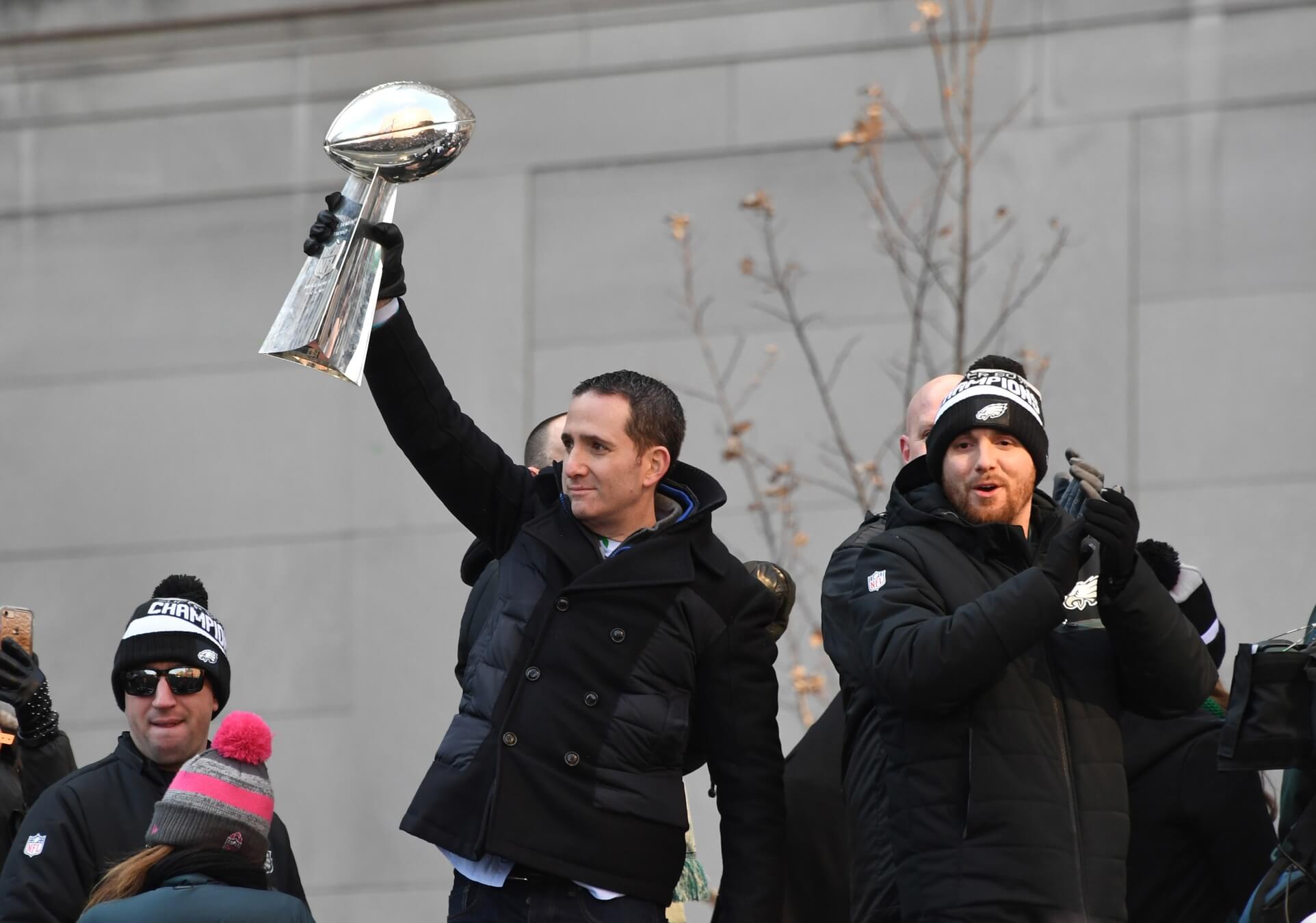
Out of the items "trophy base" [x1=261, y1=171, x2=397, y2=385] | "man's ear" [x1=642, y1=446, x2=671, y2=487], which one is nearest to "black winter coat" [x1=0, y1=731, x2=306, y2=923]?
"man's ear" [x1=642, y1=446, x2=671, y2=487]

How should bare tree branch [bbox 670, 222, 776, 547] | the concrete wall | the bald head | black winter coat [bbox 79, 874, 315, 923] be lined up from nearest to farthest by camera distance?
black winter coat [bbox 79, 874, 315, 923], the bald head, the concrete wall, bare tree branch [bbox 670, 222, 776, 547]

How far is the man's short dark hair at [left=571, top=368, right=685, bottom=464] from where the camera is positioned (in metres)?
4.71

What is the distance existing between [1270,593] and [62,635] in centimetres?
516

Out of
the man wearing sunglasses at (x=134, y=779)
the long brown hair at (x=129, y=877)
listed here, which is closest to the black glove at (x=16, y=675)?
the man wearing sunglasses at (x=134, y=779)

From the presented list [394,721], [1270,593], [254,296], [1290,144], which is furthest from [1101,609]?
[254,296]

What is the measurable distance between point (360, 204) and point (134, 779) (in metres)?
1.96

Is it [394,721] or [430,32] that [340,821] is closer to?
[394,721]

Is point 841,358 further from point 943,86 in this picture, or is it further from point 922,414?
point 922,414

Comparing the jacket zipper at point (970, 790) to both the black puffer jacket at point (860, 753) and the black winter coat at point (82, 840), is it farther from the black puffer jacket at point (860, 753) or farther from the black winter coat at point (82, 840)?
the black winter coat at point (82, 840)

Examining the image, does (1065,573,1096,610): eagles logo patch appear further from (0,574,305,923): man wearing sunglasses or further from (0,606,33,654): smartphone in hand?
(0,606,33,654): smartphone in hand

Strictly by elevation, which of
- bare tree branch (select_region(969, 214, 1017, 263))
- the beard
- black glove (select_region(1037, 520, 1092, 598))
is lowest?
black glove (select_region(1037, 520, 1092, 598))

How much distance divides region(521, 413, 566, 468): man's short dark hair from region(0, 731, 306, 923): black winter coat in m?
1.25

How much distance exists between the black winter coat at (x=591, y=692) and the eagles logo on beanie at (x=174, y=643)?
1.34 meters

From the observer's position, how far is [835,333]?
8.71 metres
